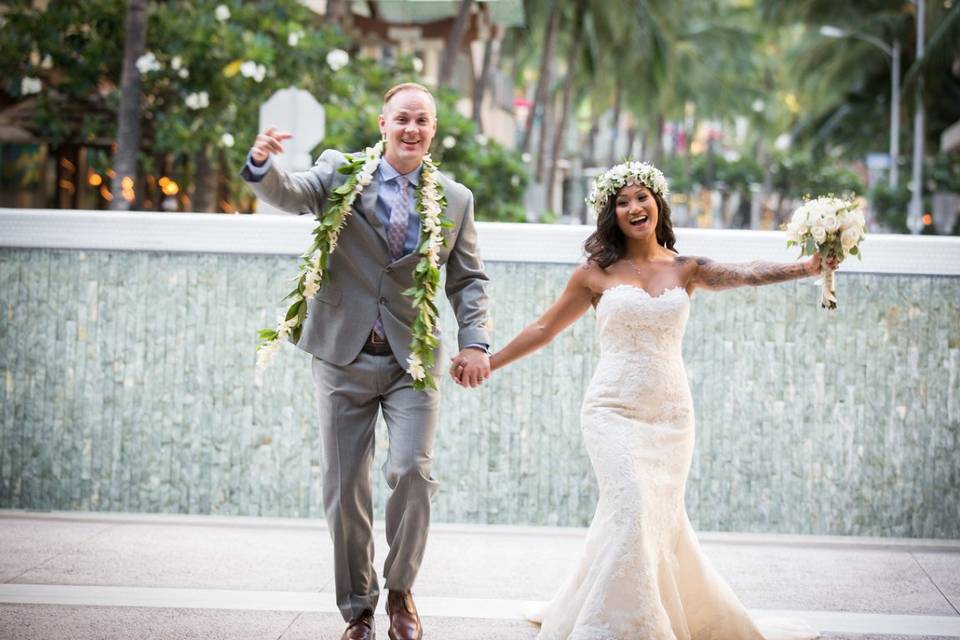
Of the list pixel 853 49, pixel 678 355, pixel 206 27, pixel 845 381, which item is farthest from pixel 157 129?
pixel 853 49

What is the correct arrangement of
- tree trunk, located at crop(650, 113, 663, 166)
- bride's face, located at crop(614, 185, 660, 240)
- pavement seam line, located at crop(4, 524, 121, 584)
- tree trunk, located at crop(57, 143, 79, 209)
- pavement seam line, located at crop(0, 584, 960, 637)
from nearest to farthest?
bride's face, located at crop(614, 185, 660, 240), pavement seam line, located at crop(0, 584, 960, 637), pavement seam line, located at crop(4, 524, 121, 584), tree trunk, located at crop(57, 143, 79, 209), tree trunk, located at crop(650, 113, 663, 166)

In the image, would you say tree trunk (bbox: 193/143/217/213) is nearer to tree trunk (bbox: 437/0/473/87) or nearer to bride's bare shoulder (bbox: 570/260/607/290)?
tree trunk (bbox: 437/0/473/87)

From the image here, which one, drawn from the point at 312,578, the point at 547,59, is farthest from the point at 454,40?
the point at 312,578

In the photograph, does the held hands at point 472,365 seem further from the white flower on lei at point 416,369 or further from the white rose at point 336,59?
the white rose at point 336,59

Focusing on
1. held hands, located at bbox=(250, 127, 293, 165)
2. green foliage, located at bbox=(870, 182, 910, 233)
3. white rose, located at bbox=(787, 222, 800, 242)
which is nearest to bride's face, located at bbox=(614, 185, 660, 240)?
white rose, located at bbox=(787, 222, 800, 242)

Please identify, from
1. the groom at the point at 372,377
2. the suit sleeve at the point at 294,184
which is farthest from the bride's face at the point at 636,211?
the suit sleeve at the point at 294,184

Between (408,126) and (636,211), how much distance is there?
1034 mm

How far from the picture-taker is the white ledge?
805 cm

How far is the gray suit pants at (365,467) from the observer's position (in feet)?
18.2

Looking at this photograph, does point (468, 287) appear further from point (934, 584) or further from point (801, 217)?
point (934, 584)

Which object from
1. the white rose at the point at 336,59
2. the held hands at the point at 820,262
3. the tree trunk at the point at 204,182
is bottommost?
the held hands at the point at 820,262

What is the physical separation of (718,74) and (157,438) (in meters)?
77.3

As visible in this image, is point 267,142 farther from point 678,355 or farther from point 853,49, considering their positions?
point 853,49

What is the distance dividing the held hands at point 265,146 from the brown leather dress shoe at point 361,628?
1.83m
